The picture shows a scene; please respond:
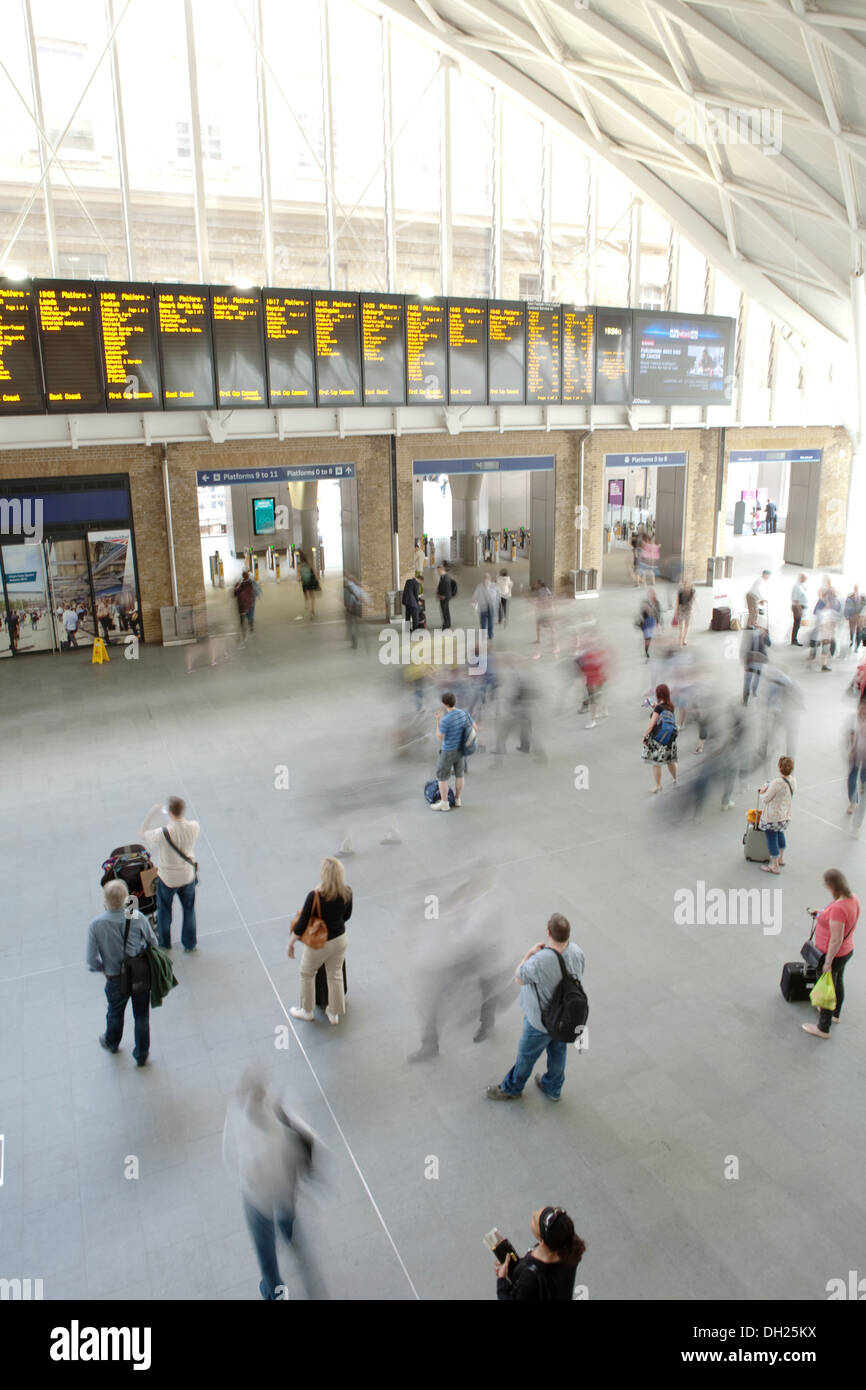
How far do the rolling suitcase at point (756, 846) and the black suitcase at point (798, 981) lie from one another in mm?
2225

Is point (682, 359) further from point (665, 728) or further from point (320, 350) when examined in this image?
point (665, 728)

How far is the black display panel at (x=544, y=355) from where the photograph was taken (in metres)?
20.8

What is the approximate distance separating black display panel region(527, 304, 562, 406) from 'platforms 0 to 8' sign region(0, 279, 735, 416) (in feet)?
0.10

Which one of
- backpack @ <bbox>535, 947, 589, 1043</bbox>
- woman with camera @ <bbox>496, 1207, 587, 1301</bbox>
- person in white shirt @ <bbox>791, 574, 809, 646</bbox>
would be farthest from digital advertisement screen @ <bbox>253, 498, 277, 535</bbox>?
woman with camera @ <bbox>496, 1207, 587, 1301</bbox>

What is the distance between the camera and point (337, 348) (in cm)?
1859

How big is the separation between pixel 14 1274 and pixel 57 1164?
2.68ft

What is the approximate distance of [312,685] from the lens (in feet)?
54.1

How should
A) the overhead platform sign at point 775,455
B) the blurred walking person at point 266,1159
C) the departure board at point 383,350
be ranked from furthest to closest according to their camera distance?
the overhead platform sign at point 775,455 → the departure board at point 383,350 → the blurred walking person at point 266,1159

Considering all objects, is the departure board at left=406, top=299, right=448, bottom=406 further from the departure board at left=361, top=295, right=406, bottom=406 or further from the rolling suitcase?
the rolling suitcase

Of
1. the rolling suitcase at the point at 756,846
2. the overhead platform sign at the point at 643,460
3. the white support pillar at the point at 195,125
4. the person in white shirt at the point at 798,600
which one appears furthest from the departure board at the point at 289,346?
the rolling suitcase at the point at 756,846

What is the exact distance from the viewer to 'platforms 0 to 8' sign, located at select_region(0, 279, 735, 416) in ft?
52.6

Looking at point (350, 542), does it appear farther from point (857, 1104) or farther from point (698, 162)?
Result: point (857, 1104)

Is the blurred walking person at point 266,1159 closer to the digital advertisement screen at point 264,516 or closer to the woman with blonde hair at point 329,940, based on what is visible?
the woman with blonde hair at point 329,940

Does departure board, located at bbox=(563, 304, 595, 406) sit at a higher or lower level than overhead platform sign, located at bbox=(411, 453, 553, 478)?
higher
